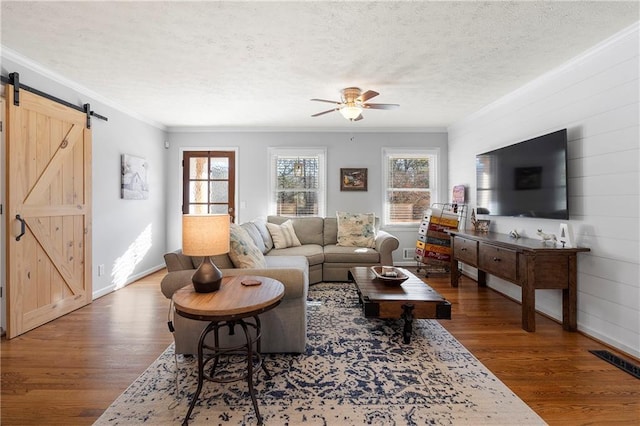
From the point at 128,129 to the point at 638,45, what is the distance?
5.50 m

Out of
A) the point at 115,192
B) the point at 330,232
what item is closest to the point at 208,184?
the point at 115,192

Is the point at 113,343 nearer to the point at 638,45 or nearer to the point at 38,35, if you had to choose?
the point at 38,35

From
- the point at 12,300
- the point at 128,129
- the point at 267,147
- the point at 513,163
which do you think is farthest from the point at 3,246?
the point at 513,163

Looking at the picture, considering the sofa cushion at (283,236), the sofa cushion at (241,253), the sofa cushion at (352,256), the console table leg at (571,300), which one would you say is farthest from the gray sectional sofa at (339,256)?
the console table leg at (571,300)

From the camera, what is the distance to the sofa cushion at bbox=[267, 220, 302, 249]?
4480 mm

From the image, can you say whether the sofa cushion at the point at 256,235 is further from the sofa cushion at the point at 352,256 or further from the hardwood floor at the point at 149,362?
the hardwood floor at the point at 149,362

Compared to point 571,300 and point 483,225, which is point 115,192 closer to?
point 483,225

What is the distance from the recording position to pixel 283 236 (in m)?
4.54

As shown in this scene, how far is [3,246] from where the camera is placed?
2566 mm

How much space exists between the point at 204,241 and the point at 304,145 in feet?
12.5

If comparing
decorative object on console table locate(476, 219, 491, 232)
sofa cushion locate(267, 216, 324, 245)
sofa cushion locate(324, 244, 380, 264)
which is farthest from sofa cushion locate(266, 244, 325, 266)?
decorative object on console table locate(476, 219, 491, 232)

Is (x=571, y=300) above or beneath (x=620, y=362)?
above

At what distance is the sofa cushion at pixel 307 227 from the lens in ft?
15.8

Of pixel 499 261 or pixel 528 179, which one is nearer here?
pixel 499 261
